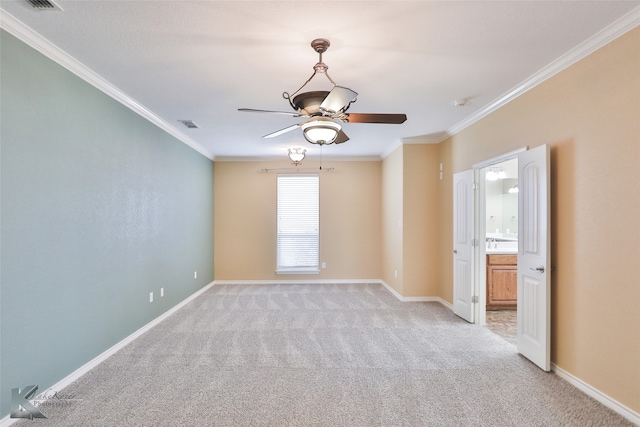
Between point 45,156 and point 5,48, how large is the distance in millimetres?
724

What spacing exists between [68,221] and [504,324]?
501cm

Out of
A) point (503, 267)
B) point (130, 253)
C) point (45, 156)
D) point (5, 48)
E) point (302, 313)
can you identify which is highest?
point (5, 48)

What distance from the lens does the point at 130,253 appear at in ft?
11.5

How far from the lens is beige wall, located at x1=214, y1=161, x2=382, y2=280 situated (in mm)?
6734

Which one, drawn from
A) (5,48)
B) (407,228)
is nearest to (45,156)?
(5,48)

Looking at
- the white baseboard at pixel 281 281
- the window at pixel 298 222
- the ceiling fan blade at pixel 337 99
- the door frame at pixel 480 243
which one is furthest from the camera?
the window at pixel 298 222

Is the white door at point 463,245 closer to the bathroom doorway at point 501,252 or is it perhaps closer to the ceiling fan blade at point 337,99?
the bathroom doorway at point 501,252

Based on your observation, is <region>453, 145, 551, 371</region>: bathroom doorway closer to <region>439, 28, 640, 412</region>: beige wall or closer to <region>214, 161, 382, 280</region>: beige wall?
<region>439, 28, 640, 412</region>: beige wall

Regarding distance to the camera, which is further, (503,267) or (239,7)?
(503,267)

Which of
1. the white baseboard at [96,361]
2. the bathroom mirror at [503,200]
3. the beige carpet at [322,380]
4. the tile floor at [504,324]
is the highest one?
the bathroom mirror at [503,200]

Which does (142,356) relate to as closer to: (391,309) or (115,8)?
(115,8)

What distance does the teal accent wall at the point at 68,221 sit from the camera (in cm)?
212

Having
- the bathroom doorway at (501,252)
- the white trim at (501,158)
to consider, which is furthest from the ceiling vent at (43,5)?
the bathroom doorway at (501,252)

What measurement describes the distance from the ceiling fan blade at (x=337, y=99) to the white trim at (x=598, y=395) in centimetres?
284
